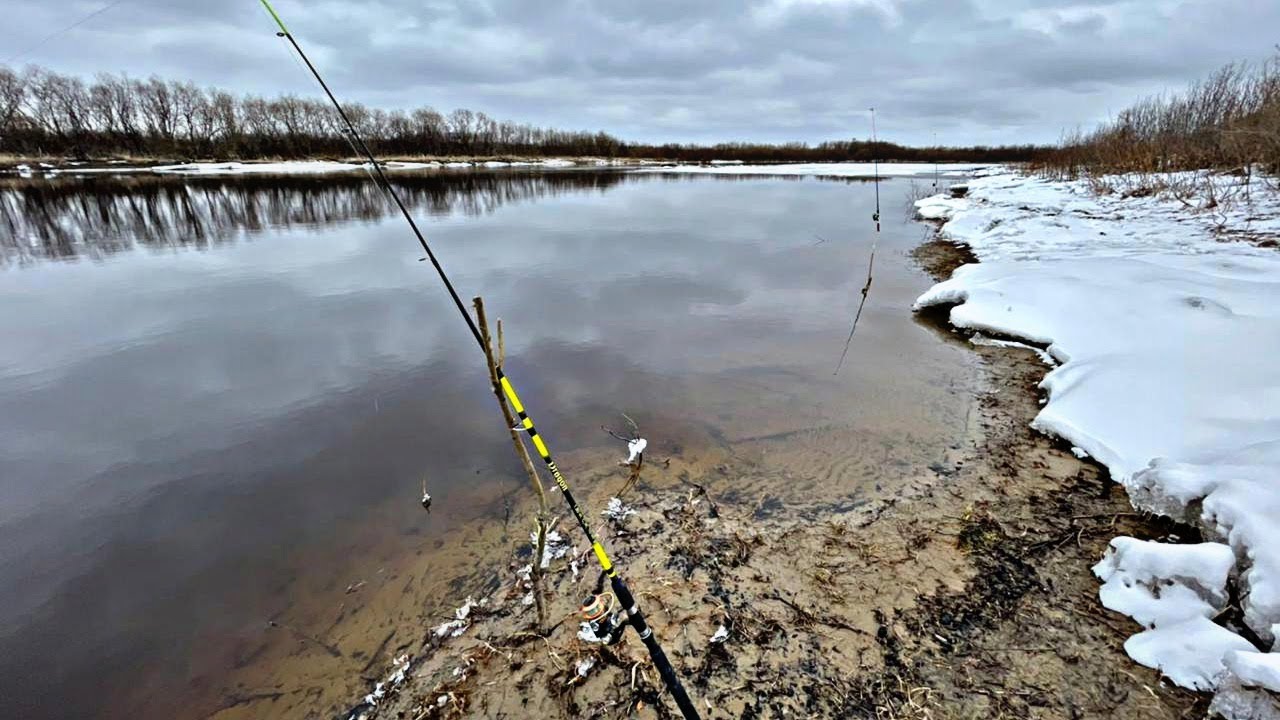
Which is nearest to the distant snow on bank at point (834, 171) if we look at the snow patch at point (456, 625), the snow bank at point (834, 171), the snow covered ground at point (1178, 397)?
the snow bank at point (834, 171)

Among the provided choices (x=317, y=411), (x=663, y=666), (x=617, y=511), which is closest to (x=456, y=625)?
(x=617, y=511)

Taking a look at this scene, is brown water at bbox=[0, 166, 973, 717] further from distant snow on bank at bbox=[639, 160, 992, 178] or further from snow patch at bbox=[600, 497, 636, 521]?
distant snow on bank at bbox=[639, 160, 992, 178]

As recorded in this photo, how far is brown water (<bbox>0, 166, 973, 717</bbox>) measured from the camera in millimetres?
3643

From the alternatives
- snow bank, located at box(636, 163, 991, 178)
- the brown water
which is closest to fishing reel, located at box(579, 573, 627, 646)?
the brown water

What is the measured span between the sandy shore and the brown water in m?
0.52

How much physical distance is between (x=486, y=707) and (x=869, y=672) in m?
1.97

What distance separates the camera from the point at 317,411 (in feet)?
21.4

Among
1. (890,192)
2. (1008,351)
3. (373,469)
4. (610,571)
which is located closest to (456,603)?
(610,571)

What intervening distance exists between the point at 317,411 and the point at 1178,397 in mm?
8631

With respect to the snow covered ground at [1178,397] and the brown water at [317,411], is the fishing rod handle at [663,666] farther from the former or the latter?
the snow covered ground at [1178,397]

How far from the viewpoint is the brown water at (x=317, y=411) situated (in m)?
3.64

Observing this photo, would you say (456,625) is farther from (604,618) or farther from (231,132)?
(231,132)

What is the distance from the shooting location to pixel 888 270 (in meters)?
13.5

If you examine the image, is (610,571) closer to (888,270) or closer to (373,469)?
(373,469)
